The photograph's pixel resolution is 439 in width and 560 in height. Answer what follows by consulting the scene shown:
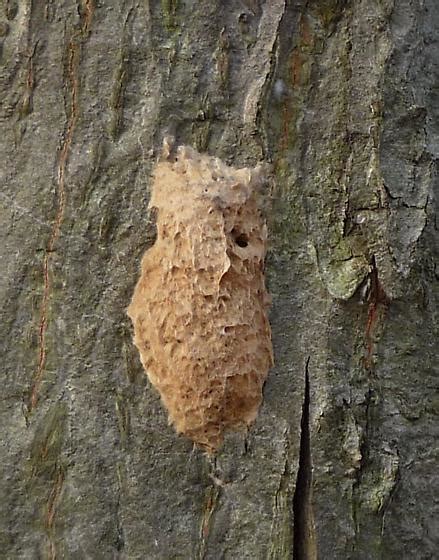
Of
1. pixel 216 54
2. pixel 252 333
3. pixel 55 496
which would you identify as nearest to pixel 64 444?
pixel 55 496

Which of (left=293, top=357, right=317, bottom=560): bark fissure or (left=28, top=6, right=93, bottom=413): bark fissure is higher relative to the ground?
(left=28, top=6, right=93, bottom=413): bark fissure

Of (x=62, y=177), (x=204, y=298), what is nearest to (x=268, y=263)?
(x=204, y=298)

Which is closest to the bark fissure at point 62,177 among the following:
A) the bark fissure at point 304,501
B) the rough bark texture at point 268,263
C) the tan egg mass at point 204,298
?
the rough bark texture at point 268,263

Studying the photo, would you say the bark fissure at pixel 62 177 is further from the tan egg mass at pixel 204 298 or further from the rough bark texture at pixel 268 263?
the tan egg mass at pixel 204 298

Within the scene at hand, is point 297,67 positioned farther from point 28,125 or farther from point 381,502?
point 381,502

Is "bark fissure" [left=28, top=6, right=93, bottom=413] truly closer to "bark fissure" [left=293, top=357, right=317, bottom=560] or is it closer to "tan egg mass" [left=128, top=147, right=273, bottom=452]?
"tan egg mass" [left=128, top=147, right=273, bottom=452]

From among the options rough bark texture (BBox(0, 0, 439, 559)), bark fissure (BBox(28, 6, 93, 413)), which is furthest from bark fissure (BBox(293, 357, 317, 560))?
bark fissure (BBox(28, 6, 93, 413))
